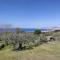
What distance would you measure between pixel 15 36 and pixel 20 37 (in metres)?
0.60

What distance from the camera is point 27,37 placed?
1820cm

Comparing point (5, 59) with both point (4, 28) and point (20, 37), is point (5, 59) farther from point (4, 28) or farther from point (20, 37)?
point (4, 28)

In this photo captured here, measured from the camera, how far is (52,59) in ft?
41.3

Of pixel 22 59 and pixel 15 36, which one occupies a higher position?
pixel 15 36

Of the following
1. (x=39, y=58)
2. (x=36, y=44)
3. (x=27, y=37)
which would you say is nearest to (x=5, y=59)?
(x=39, y=58)

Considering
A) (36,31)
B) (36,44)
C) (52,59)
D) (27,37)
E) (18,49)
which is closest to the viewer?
(52,59)

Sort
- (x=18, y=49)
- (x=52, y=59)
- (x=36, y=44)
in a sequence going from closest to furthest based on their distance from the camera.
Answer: (x=52, y=59) → (x=18, y=49) → (x=36, y=44)

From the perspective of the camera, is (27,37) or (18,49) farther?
(27,37)

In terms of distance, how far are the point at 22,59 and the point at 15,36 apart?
5.17 m

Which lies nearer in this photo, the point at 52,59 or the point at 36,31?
the point at 52,59

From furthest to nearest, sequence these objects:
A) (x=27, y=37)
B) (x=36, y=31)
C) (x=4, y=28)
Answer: (x=36, y=31) → (x=4, y=28) → (x=27, y=37)

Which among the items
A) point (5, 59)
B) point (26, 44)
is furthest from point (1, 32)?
point (5, 59)

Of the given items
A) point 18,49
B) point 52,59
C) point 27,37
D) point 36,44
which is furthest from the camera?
point 36,44

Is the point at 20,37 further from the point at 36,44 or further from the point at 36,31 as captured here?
the point at 36,31
